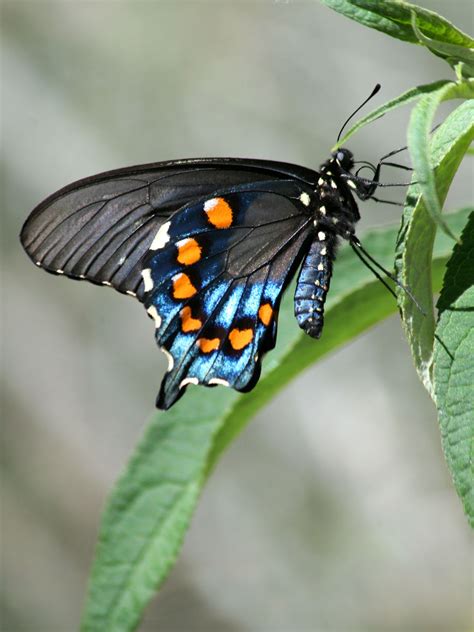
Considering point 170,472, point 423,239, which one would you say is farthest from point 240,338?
point 423,239

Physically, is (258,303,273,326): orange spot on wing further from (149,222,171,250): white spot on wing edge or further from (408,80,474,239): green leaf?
(408,80,474,239): green leaf

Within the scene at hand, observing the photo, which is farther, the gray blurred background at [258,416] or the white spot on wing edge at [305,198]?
the gray blurred background at [258,416]

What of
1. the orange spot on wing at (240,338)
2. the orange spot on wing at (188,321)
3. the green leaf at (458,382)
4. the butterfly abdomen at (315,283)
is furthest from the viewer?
the orange spot on wing at (188,321)

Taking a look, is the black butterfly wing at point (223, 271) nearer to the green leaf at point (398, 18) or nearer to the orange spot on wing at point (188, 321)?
the orange spot on wing at point (188, 321)

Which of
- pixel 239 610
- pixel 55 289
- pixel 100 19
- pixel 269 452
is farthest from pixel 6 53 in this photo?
pixel 239 610

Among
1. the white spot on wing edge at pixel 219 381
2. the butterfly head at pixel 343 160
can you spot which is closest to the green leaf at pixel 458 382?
the white spot on wing edge at pixel 219 381

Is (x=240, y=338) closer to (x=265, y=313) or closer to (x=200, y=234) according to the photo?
(x=265, y=313)

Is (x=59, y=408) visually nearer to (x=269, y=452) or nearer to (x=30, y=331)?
(x=30, y=331)

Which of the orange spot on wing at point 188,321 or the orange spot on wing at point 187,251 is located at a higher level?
the orange spot on wing at point 187,251
